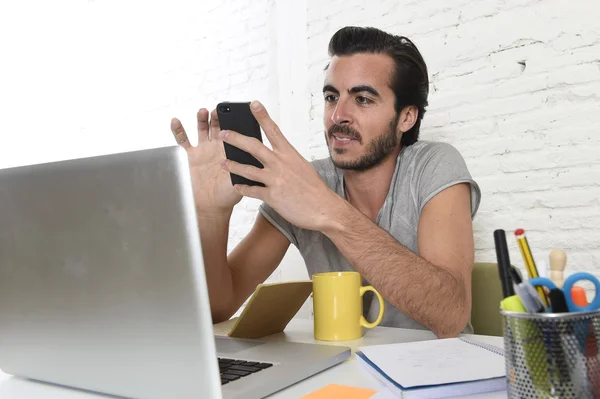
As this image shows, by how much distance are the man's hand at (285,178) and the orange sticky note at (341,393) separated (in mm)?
468

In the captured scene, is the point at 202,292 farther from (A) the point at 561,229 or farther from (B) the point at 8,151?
(B) the point at 8,151

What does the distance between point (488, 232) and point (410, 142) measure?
0.41 meters

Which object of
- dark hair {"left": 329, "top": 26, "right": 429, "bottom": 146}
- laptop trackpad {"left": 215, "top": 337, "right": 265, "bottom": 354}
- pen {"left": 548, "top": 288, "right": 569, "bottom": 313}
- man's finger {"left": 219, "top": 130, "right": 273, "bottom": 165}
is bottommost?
laptop trackpad {"left": 215, "top": 337, "right": 265, "bottom": 354}

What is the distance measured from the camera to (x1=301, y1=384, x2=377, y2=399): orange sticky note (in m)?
0.64

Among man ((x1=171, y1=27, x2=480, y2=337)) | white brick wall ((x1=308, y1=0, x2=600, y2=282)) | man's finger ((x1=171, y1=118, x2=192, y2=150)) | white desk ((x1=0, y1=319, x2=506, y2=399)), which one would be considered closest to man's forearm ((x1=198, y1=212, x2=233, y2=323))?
man ((x1=171, y1=27, x2=480, y2=337))

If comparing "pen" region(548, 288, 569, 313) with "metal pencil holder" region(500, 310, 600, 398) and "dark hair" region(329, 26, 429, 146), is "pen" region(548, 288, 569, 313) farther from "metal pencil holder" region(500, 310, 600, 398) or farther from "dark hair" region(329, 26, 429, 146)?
"dark hair" region(329, 26, 429, 146)

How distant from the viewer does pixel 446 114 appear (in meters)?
1.92

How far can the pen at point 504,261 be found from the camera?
0.52 metres

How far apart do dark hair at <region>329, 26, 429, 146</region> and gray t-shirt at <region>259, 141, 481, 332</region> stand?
204 millimetres

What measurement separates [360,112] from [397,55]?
232 millimetres

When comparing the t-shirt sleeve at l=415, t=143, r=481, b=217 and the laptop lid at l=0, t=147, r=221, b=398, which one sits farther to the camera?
the t-shirt sleeve at l=415, t=143, r=481, b=217

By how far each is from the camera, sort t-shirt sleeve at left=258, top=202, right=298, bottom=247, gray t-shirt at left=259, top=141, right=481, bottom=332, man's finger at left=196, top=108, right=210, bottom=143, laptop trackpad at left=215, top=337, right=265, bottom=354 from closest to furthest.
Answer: laptop trackpad at left=215, top=337, right=265, bottom=354 < man's finger at left=196, top=108, right=210, bottom=143 < gray t-shirt at left=259, top=141, right=481, bottom=332 < t-shirt sleeve at left=258, top=202, right=298, bottom=247

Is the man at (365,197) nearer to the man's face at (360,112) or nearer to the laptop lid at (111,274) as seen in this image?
the man's face at (360,112)

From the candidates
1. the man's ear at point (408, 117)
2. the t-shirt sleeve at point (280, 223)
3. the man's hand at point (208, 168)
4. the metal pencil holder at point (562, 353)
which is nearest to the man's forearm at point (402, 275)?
the man's hand at point (208, 168)
